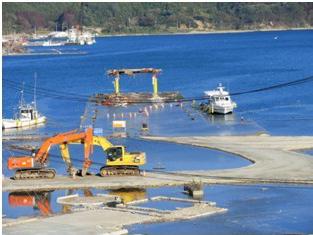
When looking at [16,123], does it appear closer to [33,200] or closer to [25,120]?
[25,120]

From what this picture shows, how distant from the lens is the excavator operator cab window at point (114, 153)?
70994mm

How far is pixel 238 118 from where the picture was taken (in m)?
109

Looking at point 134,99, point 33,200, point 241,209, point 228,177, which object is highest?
point 134,99

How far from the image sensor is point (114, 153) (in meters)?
71.2

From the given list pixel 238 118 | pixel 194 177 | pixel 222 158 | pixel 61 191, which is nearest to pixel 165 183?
pixel 194 177

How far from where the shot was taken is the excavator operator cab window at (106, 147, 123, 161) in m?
71.0

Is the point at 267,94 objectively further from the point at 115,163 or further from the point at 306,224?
the point at 306,224

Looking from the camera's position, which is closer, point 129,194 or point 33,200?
point 33,200

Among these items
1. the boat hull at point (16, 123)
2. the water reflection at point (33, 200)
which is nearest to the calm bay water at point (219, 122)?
the water reflection at point (33, 200)

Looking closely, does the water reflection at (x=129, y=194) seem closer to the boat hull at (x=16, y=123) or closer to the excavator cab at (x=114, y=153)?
the excavator cab at (x=114, y=153)

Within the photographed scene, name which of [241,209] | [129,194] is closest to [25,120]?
[129,194]

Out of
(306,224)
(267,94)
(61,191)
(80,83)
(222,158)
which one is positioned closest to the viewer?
(306,224)

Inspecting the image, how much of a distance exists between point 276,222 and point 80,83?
12161 cm

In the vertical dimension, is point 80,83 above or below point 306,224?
above
